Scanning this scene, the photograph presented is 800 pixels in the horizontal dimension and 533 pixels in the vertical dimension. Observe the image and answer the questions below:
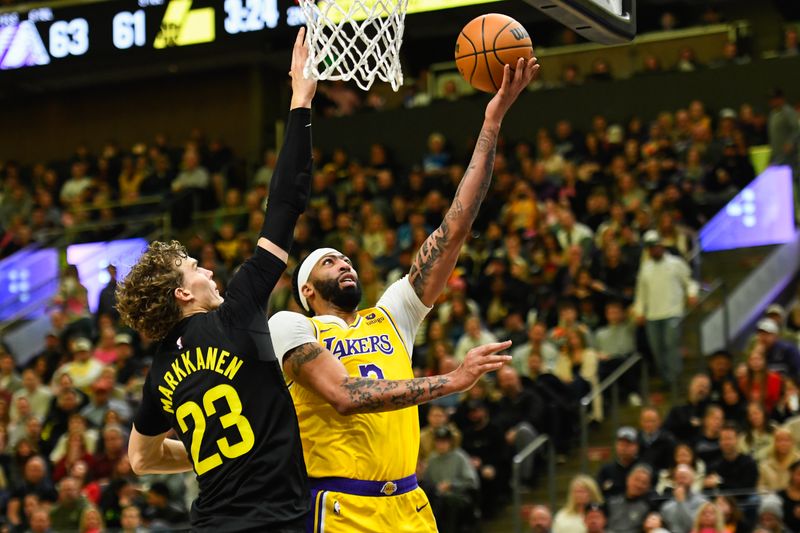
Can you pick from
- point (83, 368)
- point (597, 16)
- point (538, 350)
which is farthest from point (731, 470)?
point (83, 368)

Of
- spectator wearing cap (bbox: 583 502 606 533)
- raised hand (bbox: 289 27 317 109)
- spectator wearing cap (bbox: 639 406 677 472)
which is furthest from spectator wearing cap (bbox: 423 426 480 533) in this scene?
raised hand (bbox: 289 27 317 109)

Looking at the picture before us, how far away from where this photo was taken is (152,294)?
5.01 m

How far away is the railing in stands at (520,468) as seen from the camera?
490 inches

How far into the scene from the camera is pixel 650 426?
40.4 ft

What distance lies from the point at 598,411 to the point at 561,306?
4.22ft

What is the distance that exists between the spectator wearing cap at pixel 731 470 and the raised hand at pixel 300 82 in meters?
7.29

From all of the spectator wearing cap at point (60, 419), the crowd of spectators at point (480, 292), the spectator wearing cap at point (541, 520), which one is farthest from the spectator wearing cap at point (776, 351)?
the spectator wearing cap at point (60, 419)

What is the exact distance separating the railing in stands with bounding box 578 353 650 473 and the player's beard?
7525 mm

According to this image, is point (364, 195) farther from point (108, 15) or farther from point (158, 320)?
point (158, 320)

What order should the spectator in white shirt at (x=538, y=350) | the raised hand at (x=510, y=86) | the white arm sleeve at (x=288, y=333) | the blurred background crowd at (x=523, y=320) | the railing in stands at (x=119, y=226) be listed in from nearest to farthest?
the white arm sleeve at (x=288, y=333) → the raised hand at (x=510, y=86) → the blurred background crowd at (x=523, y=320) → the spectator in white shirt at (x=538, y=350) → the railing in stands at (x=119, y=226)

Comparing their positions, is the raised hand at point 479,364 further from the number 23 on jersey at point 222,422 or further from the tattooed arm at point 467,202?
the tattooed arm at point 467,202

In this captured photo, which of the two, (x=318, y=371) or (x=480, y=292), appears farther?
(x=480, y=292)

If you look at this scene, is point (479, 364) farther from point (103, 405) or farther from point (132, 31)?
point (132, 31)

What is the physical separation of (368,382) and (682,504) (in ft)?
20.7
